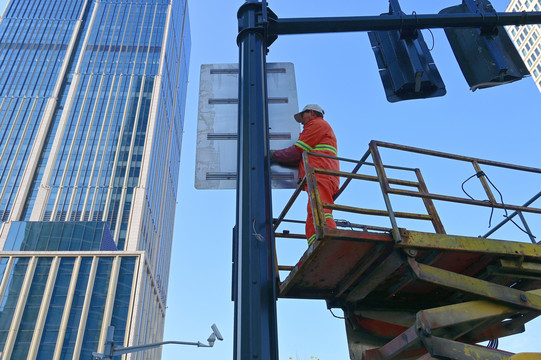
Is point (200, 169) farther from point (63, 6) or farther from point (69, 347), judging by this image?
point (63, 6)

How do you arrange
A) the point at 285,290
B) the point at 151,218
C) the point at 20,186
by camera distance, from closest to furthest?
the point at 285,290, the point at 20,186, the point at 151,218

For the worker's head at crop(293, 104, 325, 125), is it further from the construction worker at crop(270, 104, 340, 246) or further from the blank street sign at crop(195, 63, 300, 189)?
the blank street sign at crop(195, 63, 300, 189)

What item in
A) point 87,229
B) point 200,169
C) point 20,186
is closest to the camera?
point 200,169

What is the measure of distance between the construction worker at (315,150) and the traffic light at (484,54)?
5.52ft

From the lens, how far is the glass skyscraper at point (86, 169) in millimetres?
53000

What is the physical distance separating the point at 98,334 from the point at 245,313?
55.8 metres

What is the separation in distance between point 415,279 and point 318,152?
6.26ft

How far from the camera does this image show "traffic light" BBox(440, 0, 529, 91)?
448 cm

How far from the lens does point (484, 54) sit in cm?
463

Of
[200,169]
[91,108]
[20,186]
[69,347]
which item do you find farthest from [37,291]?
[200,169]

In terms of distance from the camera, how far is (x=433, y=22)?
4.48m

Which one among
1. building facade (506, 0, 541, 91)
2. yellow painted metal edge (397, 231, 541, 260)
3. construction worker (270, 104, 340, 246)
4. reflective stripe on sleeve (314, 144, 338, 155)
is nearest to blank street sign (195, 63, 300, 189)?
construction worker (270, 104, 340, 246)

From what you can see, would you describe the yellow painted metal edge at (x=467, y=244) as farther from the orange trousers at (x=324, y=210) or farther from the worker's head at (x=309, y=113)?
the worker's head at (x=309, y=113)

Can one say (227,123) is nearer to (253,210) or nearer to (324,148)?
(324,148)
